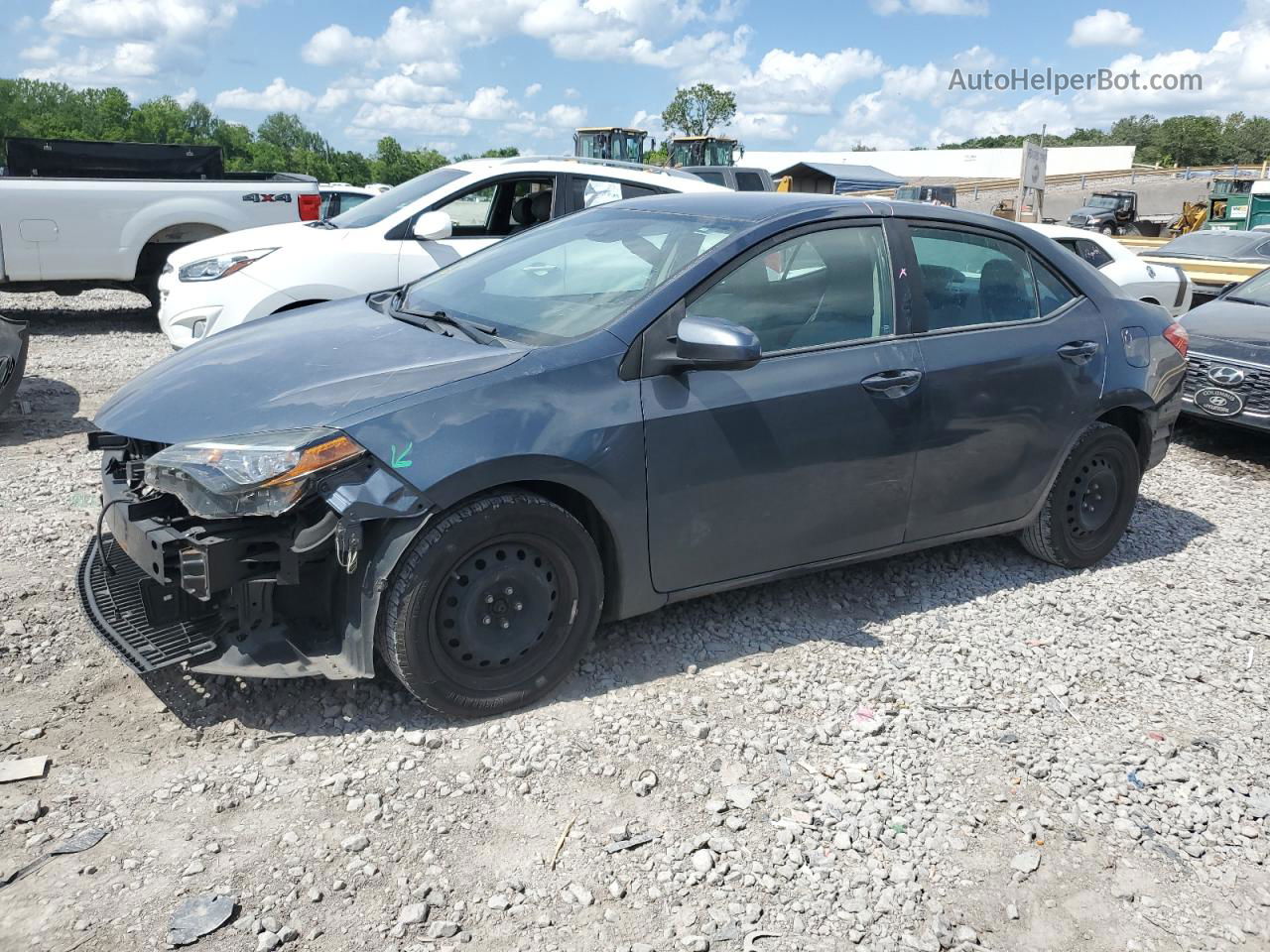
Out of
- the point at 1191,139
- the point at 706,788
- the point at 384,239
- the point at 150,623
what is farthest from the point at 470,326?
the point at 1191,139

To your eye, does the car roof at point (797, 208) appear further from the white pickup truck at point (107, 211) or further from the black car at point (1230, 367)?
the white pickup truck at point (107, 211)

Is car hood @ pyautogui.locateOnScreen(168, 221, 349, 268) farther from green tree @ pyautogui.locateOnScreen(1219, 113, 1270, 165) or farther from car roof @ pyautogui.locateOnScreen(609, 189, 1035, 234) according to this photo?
green tree @ pyautogui.locateOnScreen(1219, 113, 1270, 165)

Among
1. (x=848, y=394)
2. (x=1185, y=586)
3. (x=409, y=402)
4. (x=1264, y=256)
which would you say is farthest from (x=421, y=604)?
(x=1264, y=256)

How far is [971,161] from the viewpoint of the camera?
77875 millimetres

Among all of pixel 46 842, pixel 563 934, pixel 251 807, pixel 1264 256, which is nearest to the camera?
pixel 563 934

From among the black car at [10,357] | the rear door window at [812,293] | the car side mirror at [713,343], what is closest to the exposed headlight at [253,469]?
the car side mirror at [713,343]

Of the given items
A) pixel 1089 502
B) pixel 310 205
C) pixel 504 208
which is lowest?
pixel 1089 502

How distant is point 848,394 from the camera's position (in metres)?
3.96

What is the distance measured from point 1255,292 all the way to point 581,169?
582 cm

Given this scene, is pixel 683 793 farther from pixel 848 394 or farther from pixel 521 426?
pixel 848 394

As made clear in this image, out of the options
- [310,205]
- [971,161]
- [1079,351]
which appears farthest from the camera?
[971,161]

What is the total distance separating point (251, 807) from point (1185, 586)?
4305 millimetres

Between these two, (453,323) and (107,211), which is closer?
(453,323)

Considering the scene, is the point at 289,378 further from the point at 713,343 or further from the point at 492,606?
the point at 713,343
